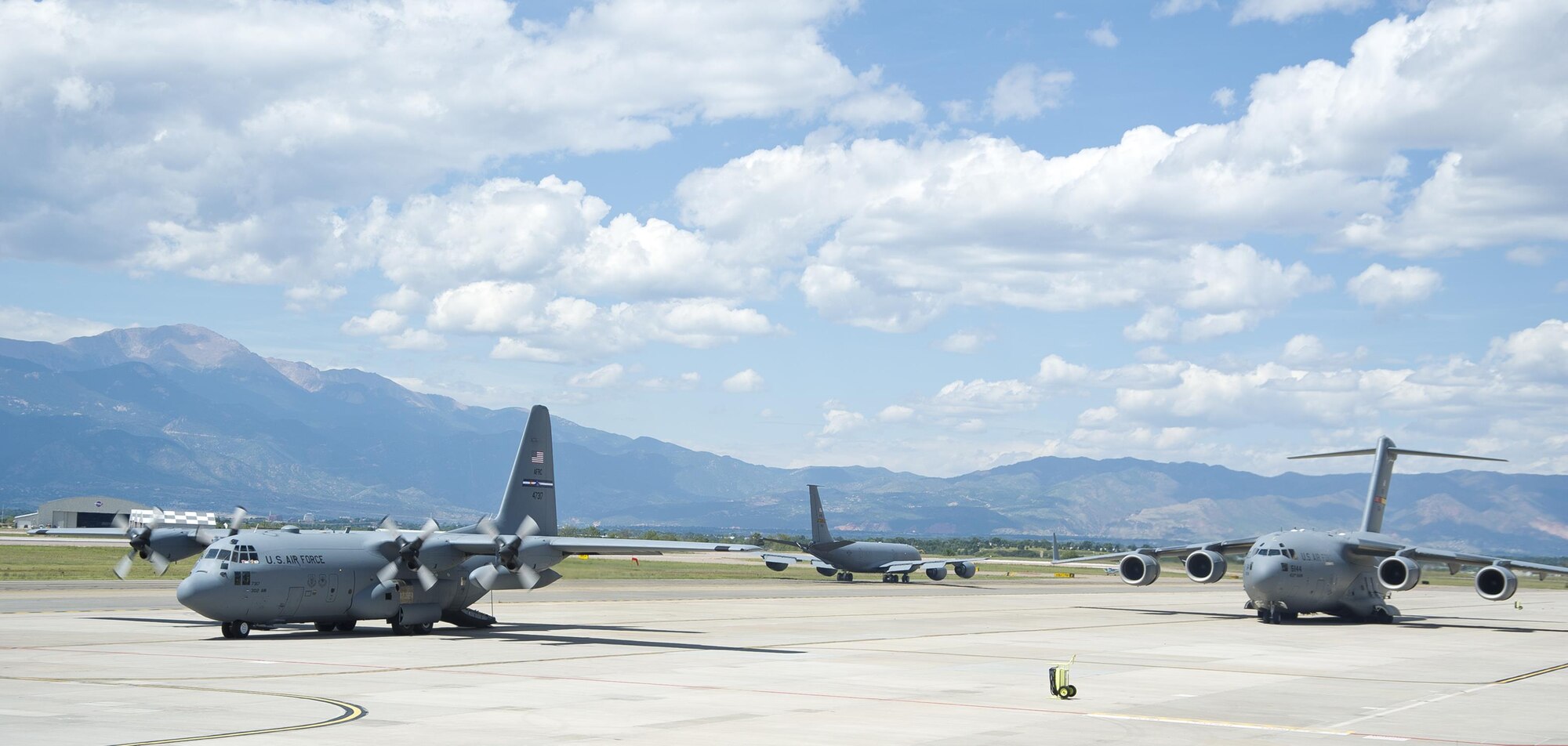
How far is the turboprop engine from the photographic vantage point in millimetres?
46656

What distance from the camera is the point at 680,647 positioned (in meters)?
34.5

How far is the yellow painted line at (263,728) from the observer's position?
57.7ft

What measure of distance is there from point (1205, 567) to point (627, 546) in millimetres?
24962

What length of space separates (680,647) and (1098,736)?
1675 centimetres

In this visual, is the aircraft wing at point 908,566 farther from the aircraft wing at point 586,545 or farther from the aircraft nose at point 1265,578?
the aircraft wing at point 586,545

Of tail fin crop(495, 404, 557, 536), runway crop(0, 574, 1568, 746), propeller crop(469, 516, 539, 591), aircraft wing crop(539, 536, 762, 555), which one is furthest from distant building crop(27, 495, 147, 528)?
aircraft wing crop(539, 536, 762, 555)

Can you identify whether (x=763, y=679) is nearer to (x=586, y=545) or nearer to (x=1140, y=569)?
(x=586, y=545)

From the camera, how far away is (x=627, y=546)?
35.8 metres

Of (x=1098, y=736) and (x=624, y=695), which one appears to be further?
(x=624, y=695)

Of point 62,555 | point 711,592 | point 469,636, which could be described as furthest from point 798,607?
point 62,555

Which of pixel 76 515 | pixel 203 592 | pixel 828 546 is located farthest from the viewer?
pixel 76 515

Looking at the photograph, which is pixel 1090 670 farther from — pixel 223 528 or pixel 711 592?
pixel 711 592

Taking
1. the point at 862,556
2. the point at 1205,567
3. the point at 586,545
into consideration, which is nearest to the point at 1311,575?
the point at 1205,567

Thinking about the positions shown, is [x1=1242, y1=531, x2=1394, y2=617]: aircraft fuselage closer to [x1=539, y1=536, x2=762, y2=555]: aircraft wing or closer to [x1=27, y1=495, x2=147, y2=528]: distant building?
[x1=539, y1=536, x2=762, y2=555]: aircraft wing
